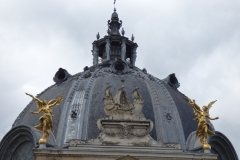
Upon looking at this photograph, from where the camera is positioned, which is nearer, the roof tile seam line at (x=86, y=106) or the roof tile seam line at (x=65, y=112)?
the roof tile seam line at (x=86, y=106)

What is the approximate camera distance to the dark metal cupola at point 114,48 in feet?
154

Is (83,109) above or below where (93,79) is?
below

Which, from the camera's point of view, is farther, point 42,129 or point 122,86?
point 122,86

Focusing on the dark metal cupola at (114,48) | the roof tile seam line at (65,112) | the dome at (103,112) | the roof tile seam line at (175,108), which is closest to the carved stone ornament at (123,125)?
the dome at (103,112)

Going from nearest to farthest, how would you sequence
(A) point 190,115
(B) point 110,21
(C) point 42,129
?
1. (C) point 42,129
2. (A) point 190,115
3. (B) point 110,21

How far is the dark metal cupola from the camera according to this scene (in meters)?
46.9

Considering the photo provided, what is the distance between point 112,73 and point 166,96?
4014 millimetres

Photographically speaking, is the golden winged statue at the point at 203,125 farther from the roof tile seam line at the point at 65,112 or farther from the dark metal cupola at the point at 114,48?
the dark metal cupola at the point at 114,48

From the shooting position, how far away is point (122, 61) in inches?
1698

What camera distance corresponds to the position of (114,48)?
157 feet

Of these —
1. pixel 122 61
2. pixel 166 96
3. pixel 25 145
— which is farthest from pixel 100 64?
pixel 25 145

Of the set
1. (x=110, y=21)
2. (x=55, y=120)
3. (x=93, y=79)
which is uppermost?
(x=110, y=21)

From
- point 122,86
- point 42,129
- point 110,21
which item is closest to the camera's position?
point 42,129

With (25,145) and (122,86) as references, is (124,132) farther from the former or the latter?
(25,145)
